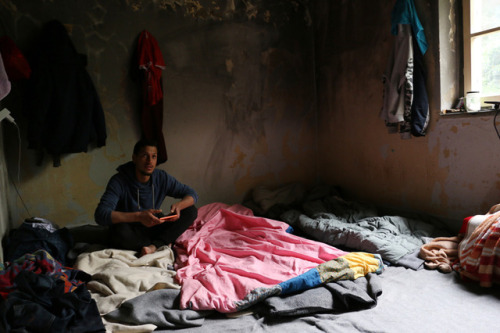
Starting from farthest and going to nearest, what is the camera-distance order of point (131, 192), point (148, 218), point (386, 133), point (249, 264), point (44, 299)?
point (386, 133) → point (131, 192) → point (148, 218) → point (249, 264) → point (44, 299)

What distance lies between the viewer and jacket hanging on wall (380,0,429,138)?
2832 millimetres

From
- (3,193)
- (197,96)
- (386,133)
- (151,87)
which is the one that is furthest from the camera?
(197,96)

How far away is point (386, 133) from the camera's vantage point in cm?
336

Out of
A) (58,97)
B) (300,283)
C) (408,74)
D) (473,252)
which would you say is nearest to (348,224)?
(473,252)

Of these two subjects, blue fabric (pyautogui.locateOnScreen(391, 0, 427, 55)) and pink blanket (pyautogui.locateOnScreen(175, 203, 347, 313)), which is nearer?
pink blanket (pyautogui.locateOnScreen(175, 203, 347, 313))

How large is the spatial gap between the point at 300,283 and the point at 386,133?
1994 mm

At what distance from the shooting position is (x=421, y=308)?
179 centimetres

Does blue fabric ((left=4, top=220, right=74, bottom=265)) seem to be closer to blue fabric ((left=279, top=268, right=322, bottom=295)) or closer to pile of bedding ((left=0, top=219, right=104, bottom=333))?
pile of bedding ((left=0, top=219, right=104, bottom=333))

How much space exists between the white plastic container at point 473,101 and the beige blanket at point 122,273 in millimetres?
2309

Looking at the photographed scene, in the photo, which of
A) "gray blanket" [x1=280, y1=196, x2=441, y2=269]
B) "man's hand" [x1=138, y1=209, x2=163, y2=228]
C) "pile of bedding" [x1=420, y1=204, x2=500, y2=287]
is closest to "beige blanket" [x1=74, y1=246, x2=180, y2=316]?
"man's hand" [x1=138, y1=209, x2=163, y2=228]

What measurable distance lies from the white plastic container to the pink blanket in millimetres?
1419

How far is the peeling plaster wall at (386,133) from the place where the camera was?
2721 millimetres

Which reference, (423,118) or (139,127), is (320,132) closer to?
(423,118)

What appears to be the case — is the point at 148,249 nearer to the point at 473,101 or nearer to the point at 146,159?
the point at 146,159
